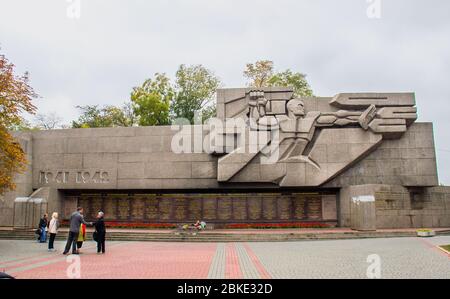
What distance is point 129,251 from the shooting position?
14062 millimetres

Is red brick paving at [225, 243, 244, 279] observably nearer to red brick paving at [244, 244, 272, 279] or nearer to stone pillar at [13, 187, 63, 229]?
red brick paving at [244, 244, 272, 279]

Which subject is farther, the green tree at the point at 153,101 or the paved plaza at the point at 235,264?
the green tree at the point at 153,101

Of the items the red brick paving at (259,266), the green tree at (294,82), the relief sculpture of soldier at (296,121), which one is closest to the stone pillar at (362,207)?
the relief sculpture of soldier at (296,121)

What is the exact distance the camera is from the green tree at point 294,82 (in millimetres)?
40728

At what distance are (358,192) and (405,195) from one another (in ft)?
10.7

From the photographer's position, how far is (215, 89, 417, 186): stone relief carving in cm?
2217

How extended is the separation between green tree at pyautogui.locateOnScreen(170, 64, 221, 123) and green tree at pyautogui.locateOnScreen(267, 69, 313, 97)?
24.0 feet

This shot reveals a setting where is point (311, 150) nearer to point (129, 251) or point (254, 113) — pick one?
point (254, 113)

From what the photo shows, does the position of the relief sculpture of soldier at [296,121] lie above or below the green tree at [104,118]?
below

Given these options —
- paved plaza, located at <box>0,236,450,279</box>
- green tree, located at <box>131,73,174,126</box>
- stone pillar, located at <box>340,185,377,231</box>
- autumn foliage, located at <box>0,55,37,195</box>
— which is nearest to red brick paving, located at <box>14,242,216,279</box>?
paved plaza, located at <box>0,236,450,279</box>

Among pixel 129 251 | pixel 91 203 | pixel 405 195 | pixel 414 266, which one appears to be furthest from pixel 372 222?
pixel 91 203

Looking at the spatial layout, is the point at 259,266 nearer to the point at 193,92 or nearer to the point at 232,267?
the point at 232,267

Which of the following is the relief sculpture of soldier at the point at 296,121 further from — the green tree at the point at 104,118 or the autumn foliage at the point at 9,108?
the green tree at the point at 104,118

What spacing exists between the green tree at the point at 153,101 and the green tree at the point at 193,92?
1795 millimetres
